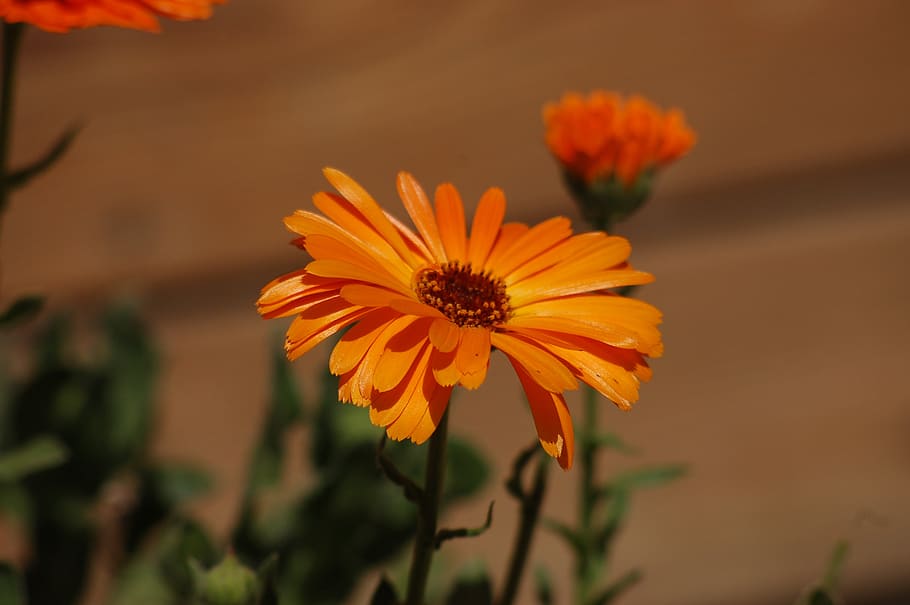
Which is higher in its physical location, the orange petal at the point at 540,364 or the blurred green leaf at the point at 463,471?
the orange petal at the point at 540,364

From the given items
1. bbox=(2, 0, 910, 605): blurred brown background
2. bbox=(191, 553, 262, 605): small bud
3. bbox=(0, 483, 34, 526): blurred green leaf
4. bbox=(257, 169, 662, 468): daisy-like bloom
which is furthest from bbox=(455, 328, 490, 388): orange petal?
bbox=(2, 0, 910, 605): blurred brown background

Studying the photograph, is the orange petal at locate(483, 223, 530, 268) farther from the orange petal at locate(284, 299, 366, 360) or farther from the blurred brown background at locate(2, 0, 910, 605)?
the blurred brown background at locate(2, 0, 910, 605)

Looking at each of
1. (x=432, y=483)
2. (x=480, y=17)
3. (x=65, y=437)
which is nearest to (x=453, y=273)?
(x=432, y=483)

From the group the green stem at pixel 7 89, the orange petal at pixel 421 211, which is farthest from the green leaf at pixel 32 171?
the orange petal at pixel 421 211

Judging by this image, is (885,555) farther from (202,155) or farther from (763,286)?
(202,155)

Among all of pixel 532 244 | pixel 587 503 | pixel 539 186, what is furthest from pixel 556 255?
pixel 539 186

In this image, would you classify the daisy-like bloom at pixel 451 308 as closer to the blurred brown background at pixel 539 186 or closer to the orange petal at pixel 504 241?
the orange petal at pixel 504 241
